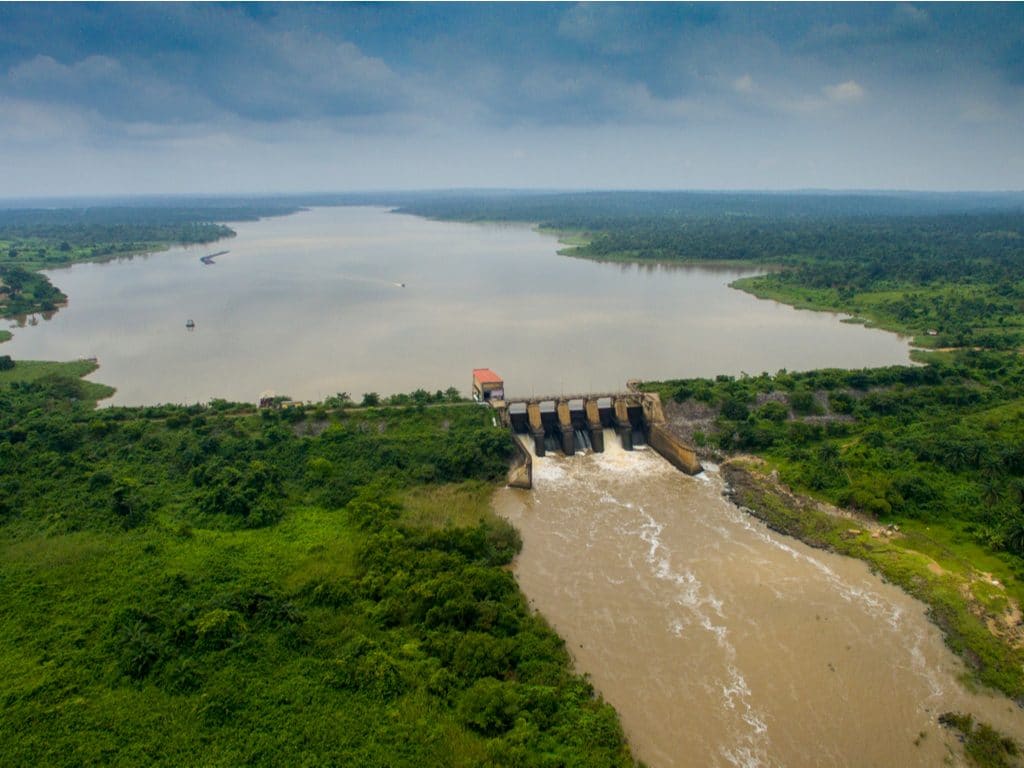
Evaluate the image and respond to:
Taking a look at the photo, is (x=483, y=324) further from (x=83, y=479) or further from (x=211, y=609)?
(x=211, y=609)

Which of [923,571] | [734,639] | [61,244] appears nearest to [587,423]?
[734,639]

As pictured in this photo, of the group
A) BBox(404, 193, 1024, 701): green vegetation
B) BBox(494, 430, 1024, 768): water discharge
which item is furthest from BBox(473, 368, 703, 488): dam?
BBox(494, 430, 1024, 768): water discharge

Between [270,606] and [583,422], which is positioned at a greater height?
[270,606]

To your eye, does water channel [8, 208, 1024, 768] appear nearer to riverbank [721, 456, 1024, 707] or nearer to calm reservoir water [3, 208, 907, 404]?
calm reservoir water [3, 208, 907, 404]

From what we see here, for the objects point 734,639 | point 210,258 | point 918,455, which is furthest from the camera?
point 210,258

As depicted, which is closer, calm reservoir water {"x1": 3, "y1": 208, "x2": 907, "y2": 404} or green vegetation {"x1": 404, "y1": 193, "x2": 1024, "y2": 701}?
green vegetation {"x1": 404, "y1": 193, "x2": 1024, "y2": 701}

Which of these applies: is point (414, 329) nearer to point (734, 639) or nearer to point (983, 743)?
point (734, 639)

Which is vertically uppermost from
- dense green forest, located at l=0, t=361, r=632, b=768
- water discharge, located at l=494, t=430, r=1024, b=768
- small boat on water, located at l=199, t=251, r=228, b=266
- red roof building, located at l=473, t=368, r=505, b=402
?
red roof building, located at l=473, t=368, r=505, b=402

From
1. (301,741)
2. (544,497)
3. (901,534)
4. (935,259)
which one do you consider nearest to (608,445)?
(544,497)
